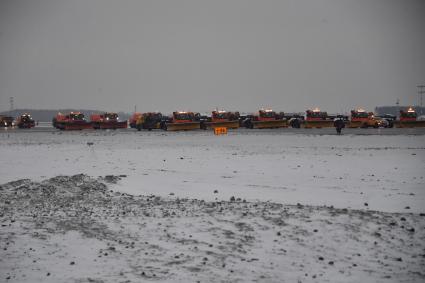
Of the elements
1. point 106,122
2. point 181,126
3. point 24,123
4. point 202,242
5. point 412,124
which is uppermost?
point 24,123

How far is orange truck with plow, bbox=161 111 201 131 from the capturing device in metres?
48.0

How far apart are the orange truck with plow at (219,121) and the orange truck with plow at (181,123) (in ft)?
3.17

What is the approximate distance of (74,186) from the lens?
41.4 feet

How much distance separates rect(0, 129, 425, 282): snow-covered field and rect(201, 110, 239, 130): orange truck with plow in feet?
115

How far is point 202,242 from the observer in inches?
318

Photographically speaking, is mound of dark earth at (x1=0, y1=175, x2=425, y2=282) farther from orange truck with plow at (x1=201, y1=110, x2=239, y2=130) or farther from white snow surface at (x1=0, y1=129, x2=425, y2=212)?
orange truck with plow at (x1=201, y1=110, x2=239, y2=130)

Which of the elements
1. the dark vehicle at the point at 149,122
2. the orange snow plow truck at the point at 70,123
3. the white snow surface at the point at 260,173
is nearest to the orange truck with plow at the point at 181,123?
the dark vehicle at the point at 149,122

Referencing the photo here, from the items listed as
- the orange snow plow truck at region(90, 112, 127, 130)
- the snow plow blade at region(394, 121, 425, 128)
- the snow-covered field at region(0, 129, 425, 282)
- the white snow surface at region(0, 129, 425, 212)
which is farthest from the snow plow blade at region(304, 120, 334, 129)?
the snow-covered field at region(0, 129, 425, 282)

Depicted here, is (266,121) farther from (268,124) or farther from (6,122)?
(6,122)

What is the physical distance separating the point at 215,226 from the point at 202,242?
2.87 feet

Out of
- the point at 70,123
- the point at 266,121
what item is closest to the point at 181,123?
the point at 266,121

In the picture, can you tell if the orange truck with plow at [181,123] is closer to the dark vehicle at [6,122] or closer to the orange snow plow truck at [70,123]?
the orange snow plow truck at [70,123]

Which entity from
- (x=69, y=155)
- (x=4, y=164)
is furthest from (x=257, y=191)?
(x=69, y=155)

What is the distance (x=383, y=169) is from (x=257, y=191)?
5.72 metres
